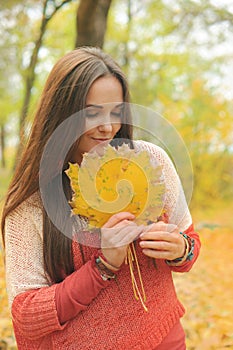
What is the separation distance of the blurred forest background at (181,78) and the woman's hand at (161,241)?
57cm

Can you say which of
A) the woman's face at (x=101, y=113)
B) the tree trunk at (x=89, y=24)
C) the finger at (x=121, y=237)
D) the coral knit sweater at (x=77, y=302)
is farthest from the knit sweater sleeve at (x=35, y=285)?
the tree trunk at (x=89, y=24)

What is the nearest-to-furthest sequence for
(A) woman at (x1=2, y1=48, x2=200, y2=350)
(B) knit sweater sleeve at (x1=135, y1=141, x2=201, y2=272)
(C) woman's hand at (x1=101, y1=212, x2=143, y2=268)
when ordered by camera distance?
1. (C) woman's hand at (x1=101, y1=212, x2=143, y2=268)
2. (A) woman at (x1=2, y1=48, x2=200, y2=350)
3. (B) knit sweater sleeve at (x1=135, y1=141, x2=201, y2=272)

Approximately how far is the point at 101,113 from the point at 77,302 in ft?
1.56

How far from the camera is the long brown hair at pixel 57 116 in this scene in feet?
4.24

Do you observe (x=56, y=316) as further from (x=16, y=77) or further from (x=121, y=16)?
(x=121, y=16)

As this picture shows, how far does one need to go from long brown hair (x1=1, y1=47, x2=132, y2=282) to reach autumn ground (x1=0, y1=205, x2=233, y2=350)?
1.55 metres

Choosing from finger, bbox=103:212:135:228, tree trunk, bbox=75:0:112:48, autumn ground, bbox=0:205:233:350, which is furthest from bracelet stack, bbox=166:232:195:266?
tree trunk, bbox=75:0:112:48

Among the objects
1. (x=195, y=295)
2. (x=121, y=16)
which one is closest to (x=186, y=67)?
(x=121, y=16)

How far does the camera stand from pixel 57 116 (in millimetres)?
1334

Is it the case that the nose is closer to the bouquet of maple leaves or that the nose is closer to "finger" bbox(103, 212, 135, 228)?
the bouquet of maple leaves

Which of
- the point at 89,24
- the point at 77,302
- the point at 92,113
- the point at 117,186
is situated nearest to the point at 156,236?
the point at 117,186

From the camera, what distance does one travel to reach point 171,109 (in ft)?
29.1

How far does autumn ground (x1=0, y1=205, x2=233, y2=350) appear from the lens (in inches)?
108

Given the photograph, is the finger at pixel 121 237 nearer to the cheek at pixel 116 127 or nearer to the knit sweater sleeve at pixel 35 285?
the knit sweater sleeve at pixel 35 285
